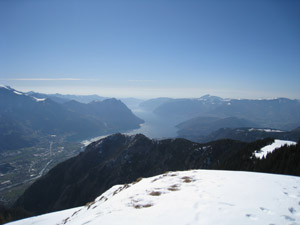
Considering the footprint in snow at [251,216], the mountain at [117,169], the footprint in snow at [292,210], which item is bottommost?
the mountain at [117,169]

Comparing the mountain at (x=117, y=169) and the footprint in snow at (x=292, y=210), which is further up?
the footprint in snow at (x=292, y=210)

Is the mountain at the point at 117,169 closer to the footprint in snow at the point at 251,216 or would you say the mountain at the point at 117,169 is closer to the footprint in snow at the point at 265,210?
the footprint in snow at the point at 265,210

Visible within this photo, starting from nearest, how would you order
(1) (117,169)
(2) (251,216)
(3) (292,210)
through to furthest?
(2) (251,216) → (3) (292,210) → (1) (117,169)

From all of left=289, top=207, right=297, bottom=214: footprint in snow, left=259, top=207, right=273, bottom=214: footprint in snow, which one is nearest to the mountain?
left=289, top=207, right=297, bottom=214: footprint in snow

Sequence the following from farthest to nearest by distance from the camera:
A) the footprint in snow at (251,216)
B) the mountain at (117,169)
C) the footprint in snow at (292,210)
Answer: the mountain at (117,169) → the footprint in snow at (292,210) → the footprint in snow at (251,216)

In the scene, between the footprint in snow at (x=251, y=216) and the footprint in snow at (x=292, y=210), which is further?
the footprint in snow at (x=292, y=210)

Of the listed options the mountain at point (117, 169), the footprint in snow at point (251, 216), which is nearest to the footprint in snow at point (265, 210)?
the footprint in snow at point (251, 216)

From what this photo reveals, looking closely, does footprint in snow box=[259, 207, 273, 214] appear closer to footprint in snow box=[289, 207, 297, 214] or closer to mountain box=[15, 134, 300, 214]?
footprint in snow box=[289, 207, 297, 214]

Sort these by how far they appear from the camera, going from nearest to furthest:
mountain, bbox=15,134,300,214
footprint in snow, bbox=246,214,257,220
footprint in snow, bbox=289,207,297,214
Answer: footprint in snow, bbox=246,214,257,220 < footprint in snow, bbox=289,207,297,214 < mountain, bbox=15,134,300,214

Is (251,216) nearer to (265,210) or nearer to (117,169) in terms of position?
(265,210)

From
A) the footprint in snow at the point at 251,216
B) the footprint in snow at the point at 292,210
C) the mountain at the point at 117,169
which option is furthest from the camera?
the mountain at the point at 117,169

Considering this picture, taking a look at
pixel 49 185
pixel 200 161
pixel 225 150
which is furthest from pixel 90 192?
pixel 225 150

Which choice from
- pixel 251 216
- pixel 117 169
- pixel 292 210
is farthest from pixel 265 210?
pixel 117 169
